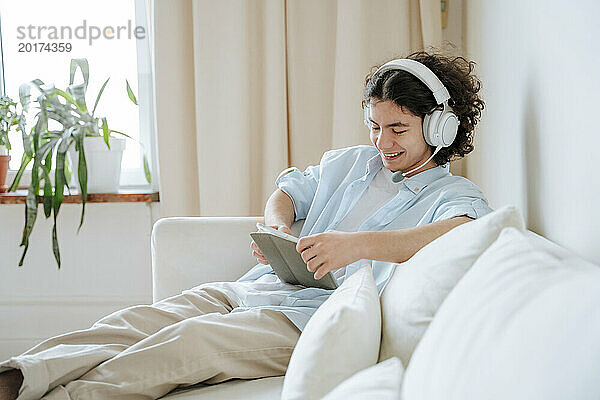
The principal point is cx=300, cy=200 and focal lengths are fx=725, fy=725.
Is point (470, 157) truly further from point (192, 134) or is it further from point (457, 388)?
point (457, 388)

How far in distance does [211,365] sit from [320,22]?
1541 millimetres

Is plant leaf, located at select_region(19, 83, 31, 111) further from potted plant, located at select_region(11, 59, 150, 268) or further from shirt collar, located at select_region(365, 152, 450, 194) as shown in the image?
shirt collar, located at select_region(365, 152, 450, 194)

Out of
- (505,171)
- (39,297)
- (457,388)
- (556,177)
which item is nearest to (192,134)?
(39,297)

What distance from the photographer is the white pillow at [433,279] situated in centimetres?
96

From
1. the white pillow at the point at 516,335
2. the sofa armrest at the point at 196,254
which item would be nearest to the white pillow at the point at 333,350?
the white pillow at the point at 516,335

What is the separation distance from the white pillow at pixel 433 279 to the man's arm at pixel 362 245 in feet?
0.90

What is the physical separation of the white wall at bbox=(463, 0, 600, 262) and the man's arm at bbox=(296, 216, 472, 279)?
0.65 feet

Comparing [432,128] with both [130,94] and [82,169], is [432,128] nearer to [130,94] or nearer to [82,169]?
[82,169]

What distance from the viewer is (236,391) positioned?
4.02 ft

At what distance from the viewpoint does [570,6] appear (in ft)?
3.72

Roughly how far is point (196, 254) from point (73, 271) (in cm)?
110

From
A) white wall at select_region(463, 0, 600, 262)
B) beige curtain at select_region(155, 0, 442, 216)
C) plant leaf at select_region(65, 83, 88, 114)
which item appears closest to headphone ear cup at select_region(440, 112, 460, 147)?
white wall at select_region(463, 0, 600, 262)

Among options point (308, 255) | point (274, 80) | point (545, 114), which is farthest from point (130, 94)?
point (545, 114)

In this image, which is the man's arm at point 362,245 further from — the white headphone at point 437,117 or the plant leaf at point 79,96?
the plant leaf at point 79,96
